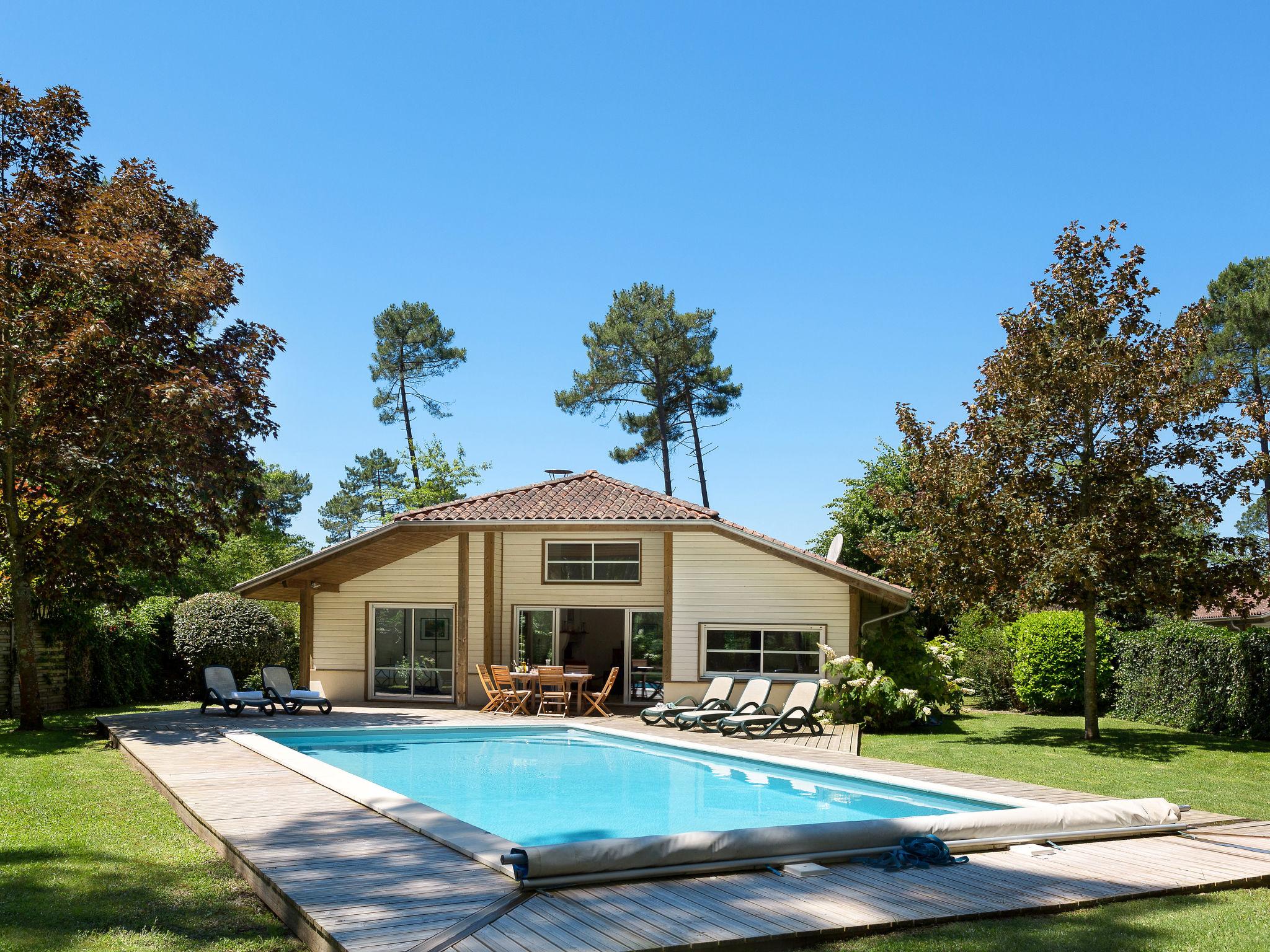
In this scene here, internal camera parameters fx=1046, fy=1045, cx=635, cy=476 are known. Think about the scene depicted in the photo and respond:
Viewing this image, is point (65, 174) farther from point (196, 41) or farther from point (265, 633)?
point (265, 633)

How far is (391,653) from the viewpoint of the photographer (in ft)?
69.8

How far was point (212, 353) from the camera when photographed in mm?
17641

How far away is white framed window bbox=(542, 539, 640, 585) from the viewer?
20531 mm

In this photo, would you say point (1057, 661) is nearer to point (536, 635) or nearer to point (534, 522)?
point (536, 635)

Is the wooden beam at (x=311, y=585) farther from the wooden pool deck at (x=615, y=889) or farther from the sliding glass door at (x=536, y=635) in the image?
the wooden pool deck at (x=615, y=889)

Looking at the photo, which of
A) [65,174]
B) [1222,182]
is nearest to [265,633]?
[65,174]

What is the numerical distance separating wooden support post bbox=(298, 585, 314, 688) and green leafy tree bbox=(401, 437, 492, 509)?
62.9 feet

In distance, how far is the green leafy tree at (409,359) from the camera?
4116 cm

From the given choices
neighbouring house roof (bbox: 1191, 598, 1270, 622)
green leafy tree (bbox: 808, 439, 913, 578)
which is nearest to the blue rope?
neighbouring house roof (bbox: 1191, 598, 1270, 622)

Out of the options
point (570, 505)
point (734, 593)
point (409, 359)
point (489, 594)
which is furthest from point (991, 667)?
point (409, 359)

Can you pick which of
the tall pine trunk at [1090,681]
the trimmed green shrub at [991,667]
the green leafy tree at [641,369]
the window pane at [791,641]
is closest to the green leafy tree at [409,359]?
the green leafy tree at [641,369]

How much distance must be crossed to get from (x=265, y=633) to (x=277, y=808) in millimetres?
14754

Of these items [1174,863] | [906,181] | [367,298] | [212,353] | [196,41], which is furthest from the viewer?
[367,298]

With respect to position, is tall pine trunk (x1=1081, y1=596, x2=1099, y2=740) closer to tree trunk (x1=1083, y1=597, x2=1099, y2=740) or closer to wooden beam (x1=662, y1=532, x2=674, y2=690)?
tree trunk (x1=1083, y1=597, x2=1099, y2=740)
